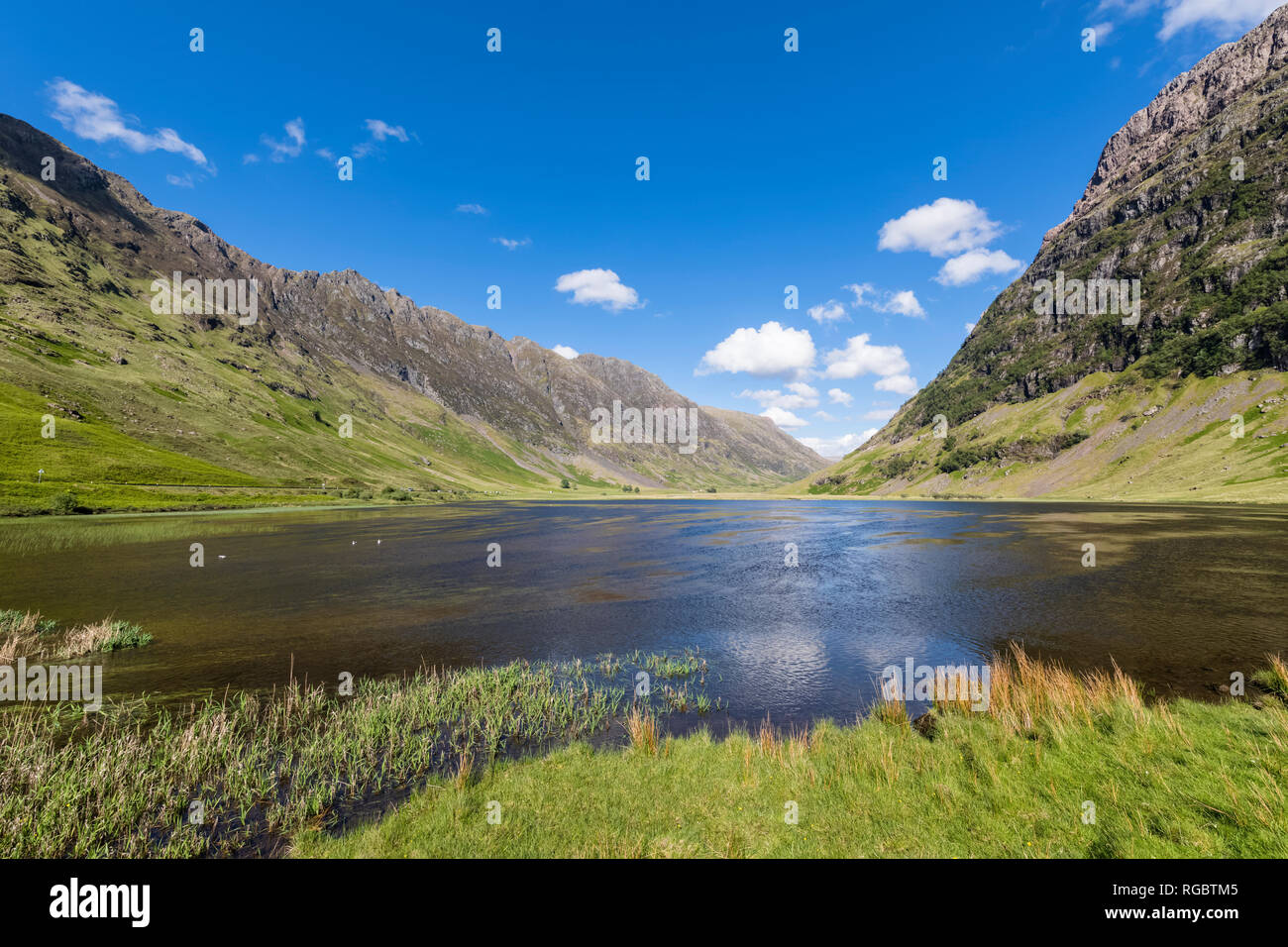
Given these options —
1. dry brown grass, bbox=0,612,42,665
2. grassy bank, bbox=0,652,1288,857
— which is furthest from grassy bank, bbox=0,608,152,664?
grassy bank, bbox=0,652,1288,857

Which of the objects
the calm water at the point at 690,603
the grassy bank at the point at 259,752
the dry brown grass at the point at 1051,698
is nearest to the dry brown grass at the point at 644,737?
the grassy bank at the point at 259,752

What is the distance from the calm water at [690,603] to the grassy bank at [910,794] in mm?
5777

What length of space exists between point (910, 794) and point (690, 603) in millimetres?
29188

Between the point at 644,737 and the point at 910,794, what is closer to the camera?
the point at 910,794

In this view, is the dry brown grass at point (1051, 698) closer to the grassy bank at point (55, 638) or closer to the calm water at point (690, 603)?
the calm water at point (690, 603)

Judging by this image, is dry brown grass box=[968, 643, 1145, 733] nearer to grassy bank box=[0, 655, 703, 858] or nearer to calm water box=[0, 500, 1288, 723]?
calm water box=[0, 500, 1288, 723]

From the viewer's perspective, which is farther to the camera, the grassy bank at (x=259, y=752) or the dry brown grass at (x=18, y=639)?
the dry brown grass at (x=18, y=639)

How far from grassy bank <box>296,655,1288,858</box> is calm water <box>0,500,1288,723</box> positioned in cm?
578

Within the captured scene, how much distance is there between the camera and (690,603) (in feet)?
133

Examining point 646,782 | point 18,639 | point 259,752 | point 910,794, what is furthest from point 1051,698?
point 18,639

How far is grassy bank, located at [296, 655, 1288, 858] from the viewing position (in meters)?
9.57

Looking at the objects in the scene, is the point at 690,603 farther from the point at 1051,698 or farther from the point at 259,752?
the point at 259,752

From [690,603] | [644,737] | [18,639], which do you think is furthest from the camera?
[690,603]

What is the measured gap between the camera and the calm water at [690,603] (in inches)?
982
